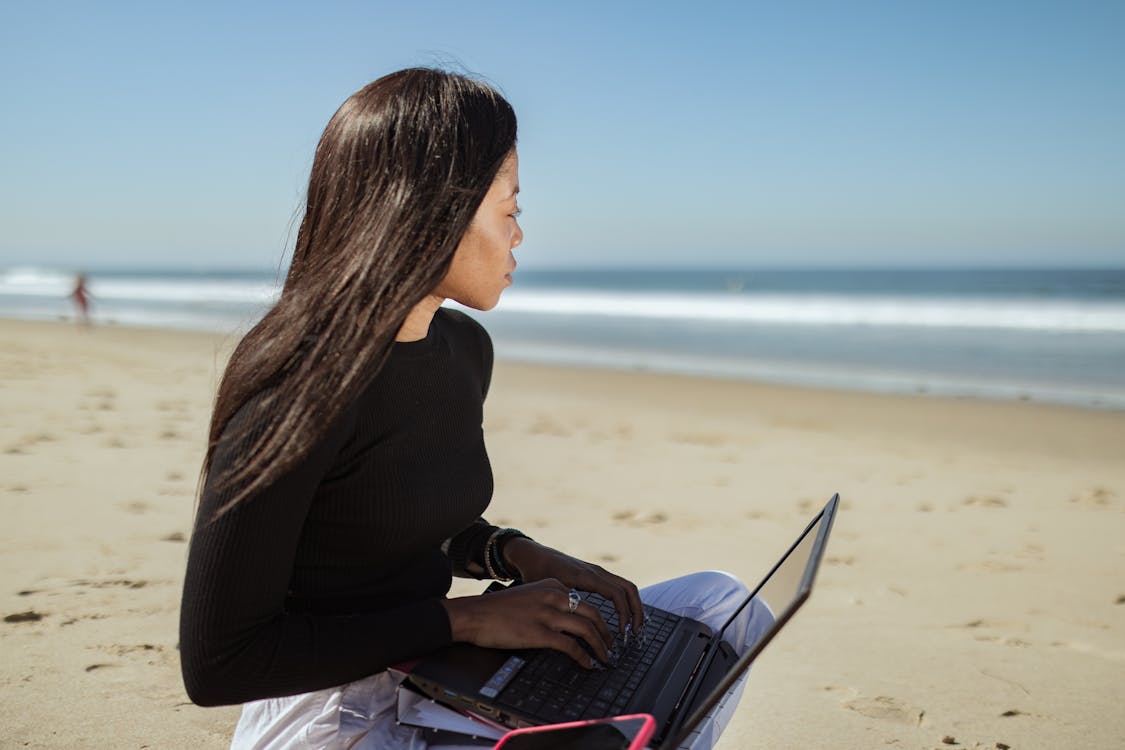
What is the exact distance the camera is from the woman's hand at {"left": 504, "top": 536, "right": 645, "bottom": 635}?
148cm

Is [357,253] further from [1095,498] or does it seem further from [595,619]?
[1095,498]

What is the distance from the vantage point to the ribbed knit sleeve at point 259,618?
3.42 ft

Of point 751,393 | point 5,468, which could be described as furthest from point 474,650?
point 751,393

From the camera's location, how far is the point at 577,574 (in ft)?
5.09

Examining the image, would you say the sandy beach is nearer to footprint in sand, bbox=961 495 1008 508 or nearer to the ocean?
footprint in sand, bbox=961 495 1008 508

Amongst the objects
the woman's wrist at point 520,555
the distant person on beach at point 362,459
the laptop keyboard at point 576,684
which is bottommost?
the laptop keyboard at point 576,684

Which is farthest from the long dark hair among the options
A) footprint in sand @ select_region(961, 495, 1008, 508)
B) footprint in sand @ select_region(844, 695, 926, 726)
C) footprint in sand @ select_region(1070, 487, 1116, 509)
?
footprint in sand @ select_region(1070, 487, 1116, 509)

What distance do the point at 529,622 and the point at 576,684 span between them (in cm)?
12

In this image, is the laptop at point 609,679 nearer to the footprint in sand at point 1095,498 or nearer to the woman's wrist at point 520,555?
the woman's wrist at point 520,555

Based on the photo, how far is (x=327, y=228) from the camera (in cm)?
125

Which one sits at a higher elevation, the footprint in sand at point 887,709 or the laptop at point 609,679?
the laptop at point 609,679

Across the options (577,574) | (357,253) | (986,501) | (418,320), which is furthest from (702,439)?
(357,253)

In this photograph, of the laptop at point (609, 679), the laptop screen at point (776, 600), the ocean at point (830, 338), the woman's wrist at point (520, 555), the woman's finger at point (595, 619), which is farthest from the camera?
the ocean at point (830, 338)

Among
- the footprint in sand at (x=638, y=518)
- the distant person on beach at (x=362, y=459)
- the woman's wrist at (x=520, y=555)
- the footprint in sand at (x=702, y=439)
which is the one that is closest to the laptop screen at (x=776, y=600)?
the distant person on beach at (x=362, y=459)
